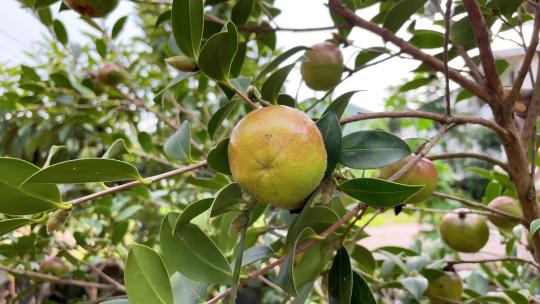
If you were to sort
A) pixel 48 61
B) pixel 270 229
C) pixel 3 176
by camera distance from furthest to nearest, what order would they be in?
pixel 48 61 < pixel 270 229 < pixel 3 176

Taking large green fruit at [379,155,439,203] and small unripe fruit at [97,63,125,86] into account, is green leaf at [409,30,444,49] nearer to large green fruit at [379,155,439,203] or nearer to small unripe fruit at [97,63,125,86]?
large green fruit at [379,155,439,203]

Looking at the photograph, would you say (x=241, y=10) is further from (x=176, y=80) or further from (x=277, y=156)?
(x=277, y=156)

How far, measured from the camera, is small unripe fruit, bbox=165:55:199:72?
545 mm

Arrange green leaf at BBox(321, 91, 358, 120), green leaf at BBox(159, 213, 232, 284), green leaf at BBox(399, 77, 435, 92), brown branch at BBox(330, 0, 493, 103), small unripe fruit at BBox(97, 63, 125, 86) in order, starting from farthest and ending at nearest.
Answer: small unripe fruit at BBox(97, 63, 125, 86) → green leaf at BBox(399, 77, 435, 92) → brown branch at BBox(330, 0, 493, 103) → green leaf at BBox(321, 91, 358, 120) → green leaf at BBox(159, 213, 232, 284)

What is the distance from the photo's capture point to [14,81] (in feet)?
6.56

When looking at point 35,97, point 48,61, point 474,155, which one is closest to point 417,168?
point 474,155

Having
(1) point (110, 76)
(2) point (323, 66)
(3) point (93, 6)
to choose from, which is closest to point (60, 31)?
(1) point (110, 76)

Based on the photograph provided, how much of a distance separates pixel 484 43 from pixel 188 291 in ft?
2.02

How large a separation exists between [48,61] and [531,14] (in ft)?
6.75

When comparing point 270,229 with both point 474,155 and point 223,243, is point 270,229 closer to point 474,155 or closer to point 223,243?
point 223,243

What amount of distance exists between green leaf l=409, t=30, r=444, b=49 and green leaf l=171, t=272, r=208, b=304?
0.68 meters

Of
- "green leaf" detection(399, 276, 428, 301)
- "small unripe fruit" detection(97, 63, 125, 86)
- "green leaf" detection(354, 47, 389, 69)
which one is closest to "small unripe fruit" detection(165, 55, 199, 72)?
"green leaf" detection(354, 47, 389, 69)

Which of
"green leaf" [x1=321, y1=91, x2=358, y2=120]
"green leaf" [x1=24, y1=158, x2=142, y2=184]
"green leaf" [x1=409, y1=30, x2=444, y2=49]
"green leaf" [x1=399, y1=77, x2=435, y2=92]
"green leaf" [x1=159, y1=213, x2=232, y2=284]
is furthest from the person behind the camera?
"green leaf" [x1=399, y1=77, x2=435, y2=92]

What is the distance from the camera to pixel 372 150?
24.0 inches
